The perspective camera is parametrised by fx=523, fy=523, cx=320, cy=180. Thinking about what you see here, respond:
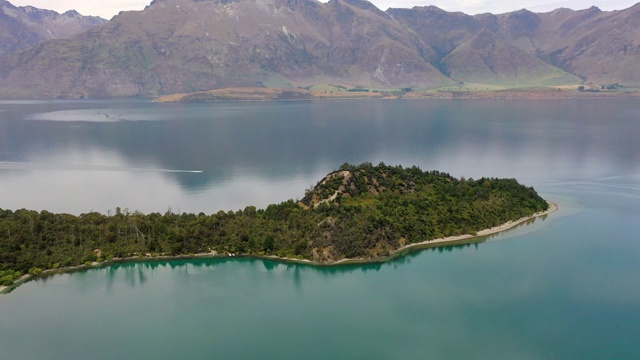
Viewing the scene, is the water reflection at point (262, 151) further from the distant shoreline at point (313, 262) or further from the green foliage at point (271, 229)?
the distant shoreline at point (313, 262)

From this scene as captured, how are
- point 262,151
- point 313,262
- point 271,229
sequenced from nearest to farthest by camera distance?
point 313,262 → point 271,229 → point 262,151

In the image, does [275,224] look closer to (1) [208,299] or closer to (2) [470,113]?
(1) [208,299]

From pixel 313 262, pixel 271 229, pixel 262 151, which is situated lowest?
pixel 313 262

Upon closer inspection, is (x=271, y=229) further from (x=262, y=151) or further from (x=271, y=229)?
(x=262, y=151)

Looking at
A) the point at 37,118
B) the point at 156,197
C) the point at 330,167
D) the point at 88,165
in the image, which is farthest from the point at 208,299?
the point at 37,118

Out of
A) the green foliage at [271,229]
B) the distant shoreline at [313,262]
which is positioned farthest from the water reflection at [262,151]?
the distant shoreline at [313,262]

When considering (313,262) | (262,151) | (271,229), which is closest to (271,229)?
(271,229)

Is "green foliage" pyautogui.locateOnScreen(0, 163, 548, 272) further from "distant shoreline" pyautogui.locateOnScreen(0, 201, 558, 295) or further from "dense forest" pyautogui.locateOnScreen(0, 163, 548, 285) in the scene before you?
"distant shoreline" pyautogui.locateOnScreen(0, 201, 558, 295)

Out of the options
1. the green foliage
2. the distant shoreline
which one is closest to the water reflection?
the green foliage
